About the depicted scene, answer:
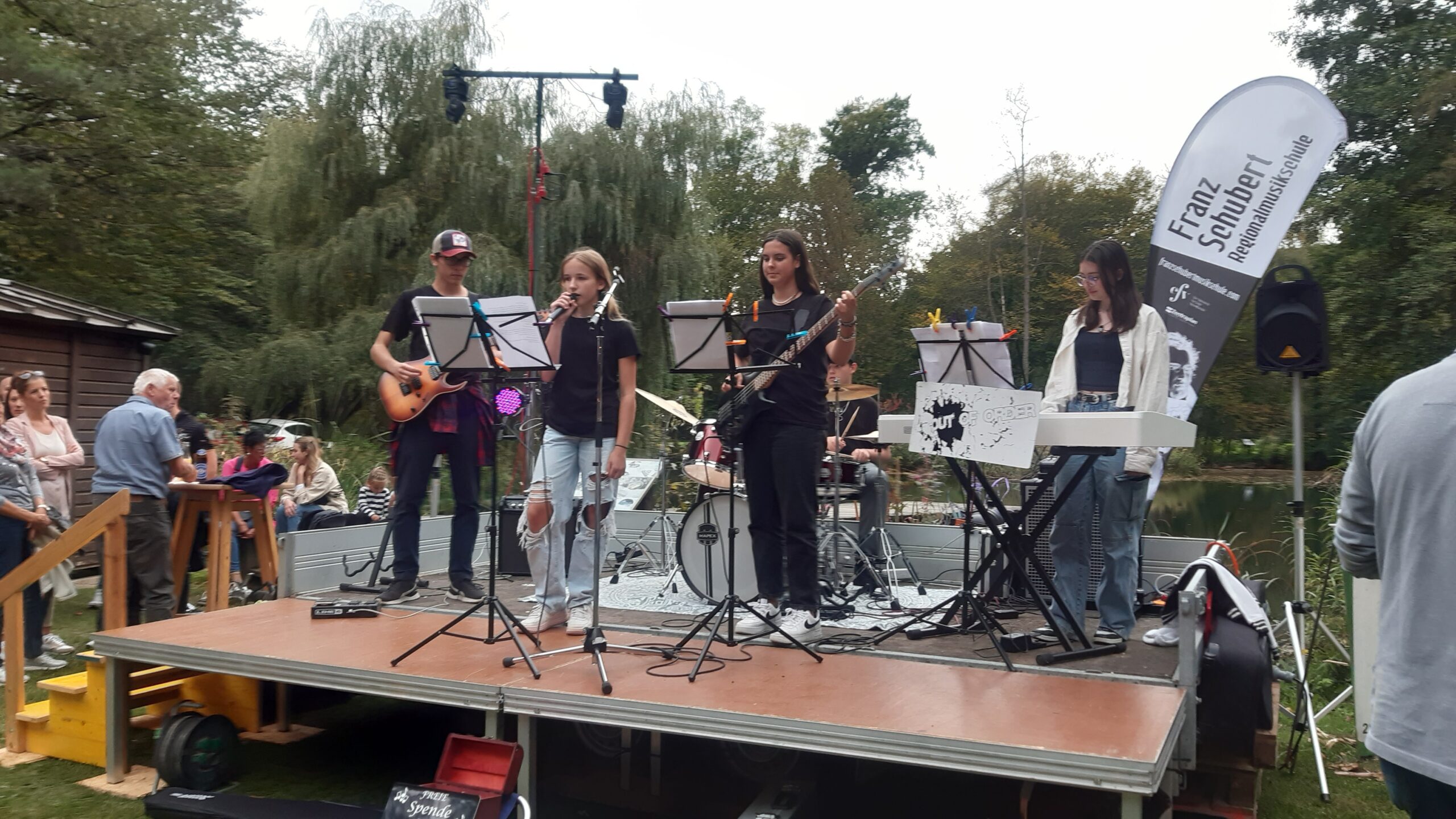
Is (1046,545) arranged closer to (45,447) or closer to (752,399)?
(752,399)

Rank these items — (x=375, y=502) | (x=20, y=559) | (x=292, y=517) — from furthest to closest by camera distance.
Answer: (x=375, y=502) → (x=292, y=517) → (x=20, y=559)

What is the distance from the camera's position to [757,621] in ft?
14.9

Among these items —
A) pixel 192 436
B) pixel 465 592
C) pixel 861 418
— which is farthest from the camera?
pixel 192 436

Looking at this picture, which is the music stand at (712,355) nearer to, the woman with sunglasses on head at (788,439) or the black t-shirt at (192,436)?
the woman with sunglasses on head at (788,439)

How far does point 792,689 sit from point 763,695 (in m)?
0.12

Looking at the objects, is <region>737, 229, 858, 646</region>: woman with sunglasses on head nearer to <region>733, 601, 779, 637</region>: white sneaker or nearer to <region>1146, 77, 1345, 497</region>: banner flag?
<region>733, 601, 779, 637</region>: white sneaker

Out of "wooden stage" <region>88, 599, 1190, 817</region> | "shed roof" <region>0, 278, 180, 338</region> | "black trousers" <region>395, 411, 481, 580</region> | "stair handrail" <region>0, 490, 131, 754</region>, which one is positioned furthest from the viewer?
"shed roof" <region>0, 278, 180, 338</region>

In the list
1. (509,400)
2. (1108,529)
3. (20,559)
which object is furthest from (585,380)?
(20,559)

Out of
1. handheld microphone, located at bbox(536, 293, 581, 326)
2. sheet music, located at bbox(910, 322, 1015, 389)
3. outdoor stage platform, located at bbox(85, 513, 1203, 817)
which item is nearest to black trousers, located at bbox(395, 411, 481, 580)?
outdoor stage platform, located at bbox(85, 513, 1203, 817)

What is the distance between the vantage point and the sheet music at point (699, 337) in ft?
12.7

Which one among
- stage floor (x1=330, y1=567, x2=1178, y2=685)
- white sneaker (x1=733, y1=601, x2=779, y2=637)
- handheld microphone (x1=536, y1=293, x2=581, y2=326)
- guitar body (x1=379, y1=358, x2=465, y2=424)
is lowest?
stage floor (x1=330, y1=567, x2=1178, y2=685)

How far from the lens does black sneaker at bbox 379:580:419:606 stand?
5.06m

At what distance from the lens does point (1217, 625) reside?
155 inches

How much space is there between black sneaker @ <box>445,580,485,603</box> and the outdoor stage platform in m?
0.31
